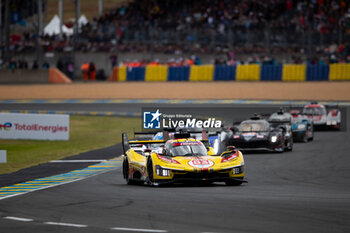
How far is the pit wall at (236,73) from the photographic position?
4909cm

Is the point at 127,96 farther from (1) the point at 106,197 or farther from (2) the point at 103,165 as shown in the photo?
(1) the point at 106,197

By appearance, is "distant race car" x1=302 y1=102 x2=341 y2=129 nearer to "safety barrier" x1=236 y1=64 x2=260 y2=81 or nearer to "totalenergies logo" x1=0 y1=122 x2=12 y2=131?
"totalenergies logo" x1=0 y1=122 x2=12 y2=131

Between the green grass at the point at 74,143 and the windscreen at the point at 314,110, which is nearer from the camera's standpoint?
the green grass at the point at 74,143

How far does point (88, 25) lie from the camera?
6266cm

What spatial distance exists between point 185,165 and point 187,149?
0.79m

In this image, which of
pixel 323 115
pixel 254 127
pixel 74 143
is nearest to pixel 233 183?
pixel 254 127

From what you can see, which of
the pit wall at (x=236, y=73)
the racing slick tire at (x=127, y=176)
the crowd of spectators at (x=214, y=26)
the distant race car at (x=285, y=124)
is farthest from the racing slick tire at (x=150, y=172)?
the pit wall at (x=236, y=73)

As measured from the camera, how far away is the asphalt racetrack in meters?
11.7

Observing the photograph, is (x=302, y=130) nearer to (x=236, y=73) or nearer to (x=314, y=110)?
(x=314, y=110)

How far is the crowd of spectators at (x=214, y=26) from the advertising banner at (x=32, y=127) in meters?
20.5

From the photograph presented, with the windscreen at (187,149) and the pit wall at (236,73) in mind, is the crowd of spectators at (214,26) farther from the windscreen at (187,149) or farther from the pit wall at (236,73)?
the windscreen at (187,149)

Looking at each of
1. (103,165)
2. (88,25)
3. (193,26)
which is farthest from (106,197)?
(88,25)

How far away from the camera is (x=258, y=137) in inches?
1027

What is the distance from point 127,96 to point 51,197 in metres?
41.0
